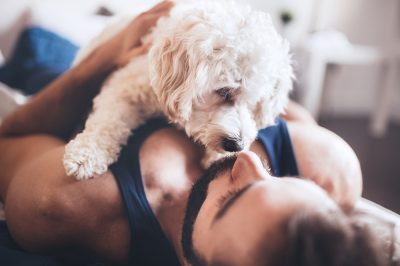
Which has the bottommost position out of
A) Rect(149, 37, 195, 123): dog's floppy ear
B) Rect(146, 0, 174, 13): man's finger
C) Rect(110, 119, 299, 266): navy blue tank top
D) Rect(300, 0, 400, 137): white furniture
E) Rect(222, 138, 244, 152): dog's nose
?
Rect(300, 0, 400, 137): white furniture

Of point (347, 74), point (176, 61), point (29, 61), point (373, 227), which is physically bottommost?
point (347, 74)

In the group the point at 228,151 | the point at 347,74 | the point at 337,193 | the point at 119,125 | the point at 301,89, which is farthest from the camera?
the point at 347,74

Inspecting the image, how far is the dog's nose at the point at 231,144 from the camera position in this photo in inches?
35.1

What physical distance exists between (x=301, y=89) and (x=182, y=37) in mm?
2015

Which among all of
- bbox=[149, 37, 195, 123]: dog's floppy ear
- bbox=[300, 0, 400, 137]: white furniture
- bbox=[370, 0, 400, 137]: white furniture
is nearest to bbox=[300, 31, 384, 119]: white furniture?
bbox=[300, 0, 400, 137]: white furniture

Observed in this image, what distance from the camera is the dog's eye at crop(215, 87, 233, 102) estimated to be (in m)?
0.95

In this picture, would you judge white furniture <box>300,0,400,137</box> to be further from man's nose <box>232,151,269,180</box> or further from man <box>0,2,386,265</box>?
man's nose <box>232,151,269,180</box>

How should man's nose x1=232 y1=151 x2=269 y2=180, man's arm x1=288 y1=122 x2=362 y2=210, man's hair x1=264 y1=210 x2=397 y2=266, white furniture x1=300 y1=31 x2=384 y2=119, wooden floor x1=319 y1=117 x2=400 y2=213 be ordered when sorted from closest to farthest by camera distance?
man's hair x1=264 y1=210 x2=397 y2=266
man's nose x1=232 y1=151 x2=269 y2=180
man's arm x1=288 y1=122 x2=362 y2=210
wooden floor x1=319 y1=117 x2=400 y2=213
white furniture x1=300 y1=31 x2=384 y2=119

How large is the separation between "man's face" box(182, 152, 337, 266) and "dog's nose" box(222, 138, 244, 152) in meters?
0.23

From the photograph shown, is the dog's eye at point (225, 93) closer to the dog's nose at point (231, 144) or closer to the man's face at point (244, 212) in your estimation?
the dog's nose at point (231, 144)

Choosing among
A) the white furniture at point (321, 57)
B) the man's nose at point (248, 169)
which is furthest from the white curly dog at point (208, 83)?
the white furniture at point (321, 57)

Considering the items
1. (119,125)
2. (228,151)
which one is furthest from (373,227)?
(119,125)

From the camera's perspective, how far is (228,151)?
0.89m

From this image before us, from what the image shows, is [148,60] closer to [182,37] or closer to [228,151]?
[182,37]
